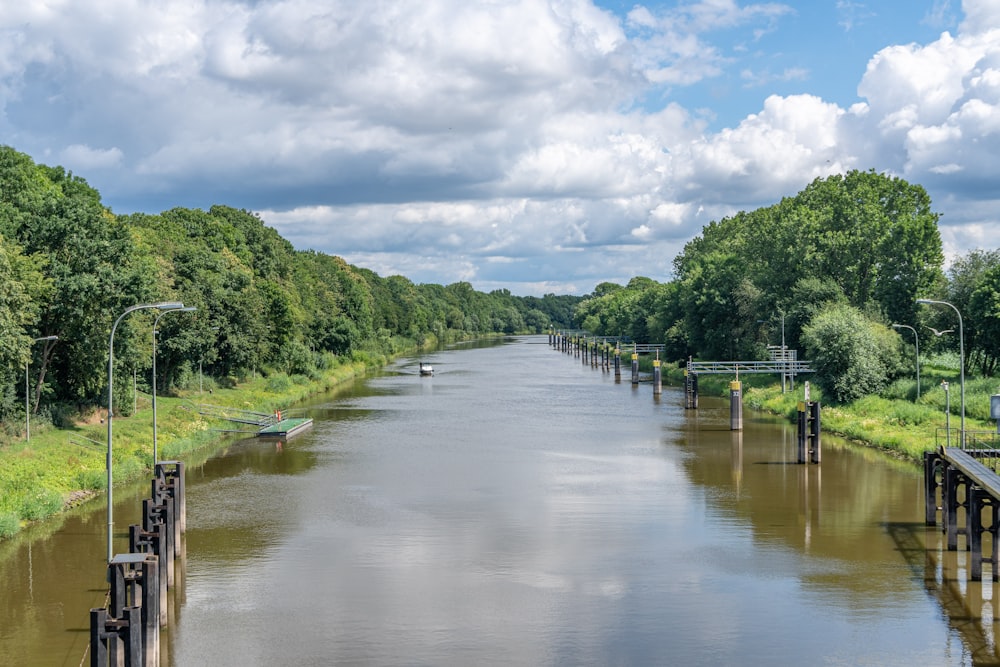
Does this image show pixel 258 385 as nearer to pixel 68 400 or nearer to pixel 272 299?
pixel 272 299

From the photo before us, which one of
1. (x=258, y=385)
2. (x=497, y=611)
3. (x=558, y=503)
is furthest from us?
(x=258, y=385)

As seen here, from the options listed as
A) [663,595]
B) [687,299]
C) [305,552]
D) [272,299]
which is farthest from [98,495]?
[687,299]

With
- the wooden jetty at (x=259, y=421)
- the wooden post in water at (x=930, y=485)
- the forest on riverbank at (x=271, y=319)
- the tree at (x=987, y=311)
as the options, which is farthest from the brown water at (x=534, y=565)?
the tree at (x=987, y=311)

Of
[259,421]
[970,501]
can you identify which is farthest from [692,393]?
[970,501]

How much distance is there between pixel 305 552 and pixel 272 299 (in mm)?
54404

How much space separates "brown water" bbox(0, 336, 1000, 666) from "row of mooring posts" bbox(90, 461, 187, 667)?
114 cm

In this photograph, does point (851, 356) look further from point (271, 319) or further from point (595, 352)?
point (595, 352)

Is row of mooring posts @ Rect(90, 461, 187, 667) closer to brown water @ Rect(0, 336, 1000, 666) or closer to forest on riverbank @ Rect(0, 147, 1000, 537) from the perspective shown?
brown water @ Rect(0, 336, 1000, 666)

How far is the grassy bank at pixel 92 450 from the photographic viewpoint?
1340 inches

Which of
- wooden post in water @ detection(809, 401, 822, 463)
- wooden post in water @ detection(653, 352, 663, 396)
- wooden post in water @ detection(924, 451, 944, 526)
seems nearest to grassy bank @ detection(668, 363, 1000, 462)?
wooden post in water @ detection(809, 401, 822, 463)

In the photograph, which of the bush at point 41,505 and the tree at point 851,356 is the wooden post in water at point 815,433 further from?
the bush at point 41,505

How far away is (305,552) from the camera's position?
30.0 metres

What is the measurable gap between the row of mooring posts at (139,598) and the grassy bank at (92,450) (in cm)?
782

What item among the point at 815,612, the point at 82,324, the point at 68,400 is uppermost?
the point at 82,324
